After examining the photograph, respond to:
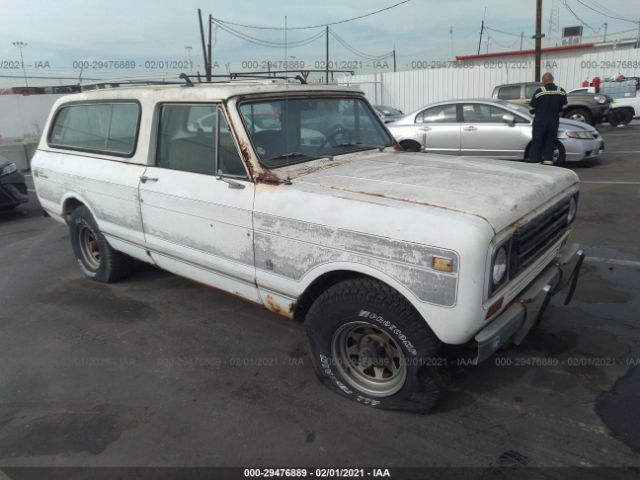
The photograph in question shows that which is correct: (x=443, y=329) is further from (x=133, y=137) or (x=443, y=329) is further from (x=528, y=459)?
(x=133, y=137)

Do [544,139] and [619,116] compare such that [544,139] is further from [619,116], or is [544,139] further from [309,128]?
[619,116]

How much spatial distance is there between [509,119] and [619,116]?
11.0 m

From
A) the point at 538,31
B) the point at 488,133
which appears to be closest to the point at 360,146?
the point at 488,133

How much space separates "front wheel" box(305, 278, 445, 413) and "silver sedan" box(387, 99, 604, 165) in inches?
279

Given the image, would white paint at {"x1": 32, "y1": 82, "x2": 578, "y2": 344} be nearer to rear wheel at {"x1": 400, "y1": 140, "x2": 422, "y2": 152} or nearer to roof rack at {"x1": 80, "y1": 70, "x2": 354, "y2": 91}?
roof rack at {"x1": 80, "y1": 70, "x2": 354, "y2": 91}

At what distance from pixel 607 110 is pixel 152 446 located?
59.5ft

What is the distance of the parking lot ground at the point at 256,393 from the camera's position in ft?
8.44

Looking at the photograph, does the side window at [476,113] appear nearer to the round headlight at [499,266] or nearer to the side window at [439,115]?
the side window at [439,115]

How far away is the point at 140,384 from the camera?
10.6 feet

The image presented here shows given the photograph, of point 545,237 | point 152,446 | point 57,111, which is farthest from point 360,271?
point 57,111

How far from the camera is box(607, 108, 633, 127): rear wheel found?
1762 cm

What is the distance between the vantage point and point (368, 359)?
2.87m

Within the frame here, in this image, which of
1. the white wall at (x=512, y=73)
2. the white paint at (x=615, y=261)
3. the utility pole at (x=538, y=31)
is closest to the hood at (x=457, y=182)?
the white paint at (x=615, y=261)

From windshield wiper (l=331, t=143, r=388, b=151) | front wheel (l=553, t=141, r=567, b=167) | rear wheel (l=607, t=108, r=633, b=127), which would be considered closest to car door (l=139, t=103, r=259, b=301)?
windshield wiper (l=331, t=143, r=388, b=151)
